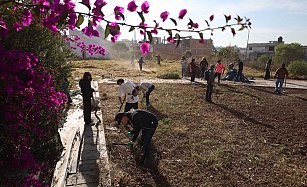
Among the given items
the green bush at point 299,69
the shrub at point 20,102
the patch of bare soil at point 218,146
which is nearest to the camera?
the shrub at point 20,102

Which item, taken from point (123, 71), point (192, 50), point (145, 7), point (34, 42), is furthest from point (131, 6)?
point (192, 50)

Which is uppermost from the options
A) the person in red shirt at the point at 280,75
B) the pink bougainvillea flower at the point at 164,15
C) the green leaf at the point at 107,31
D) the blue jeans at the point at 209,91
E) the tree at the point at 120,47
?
the tree at the point at 120,47

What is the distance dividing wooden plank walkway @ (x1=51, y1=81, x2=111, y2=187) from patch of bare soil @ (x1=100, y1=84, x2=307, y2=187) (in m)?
0.22

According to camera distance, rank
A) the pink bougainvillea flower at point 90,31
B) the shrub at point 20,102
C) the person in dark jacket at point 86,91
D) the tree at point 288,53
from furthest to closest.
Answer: the tree at point 288,53 < the person in dark jacket at point 86,91 < the shrub at point 20,102 < the pink bougainvillea flower at point 90,31

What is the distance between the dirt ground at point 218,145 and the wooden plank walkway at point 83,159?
0.73 feet

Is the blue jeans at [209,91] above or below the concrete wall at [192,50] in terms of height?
below

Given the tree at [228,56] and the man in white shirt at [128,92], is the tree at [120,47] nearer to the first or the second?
the tree at [228,56]

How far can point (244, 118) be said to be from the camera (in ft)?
28.8

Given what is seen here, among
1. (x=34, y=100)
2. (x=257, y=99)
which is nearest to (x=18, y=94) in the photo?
(x=34, y=100)

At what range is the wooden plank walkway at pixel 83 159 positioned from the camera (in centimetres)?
423

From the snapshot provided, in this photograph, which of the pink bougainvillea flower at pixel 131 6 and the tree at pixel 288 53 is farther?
the tree at pixel 288 53

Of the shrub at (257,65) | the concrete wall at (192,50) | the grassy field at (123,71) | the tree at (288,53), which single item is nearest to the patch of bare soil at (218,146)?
the grassy field at (123,71)

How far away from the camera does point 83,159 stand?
5.01 m

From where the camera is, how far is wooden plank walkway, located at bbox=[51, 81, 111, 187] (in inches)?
167
